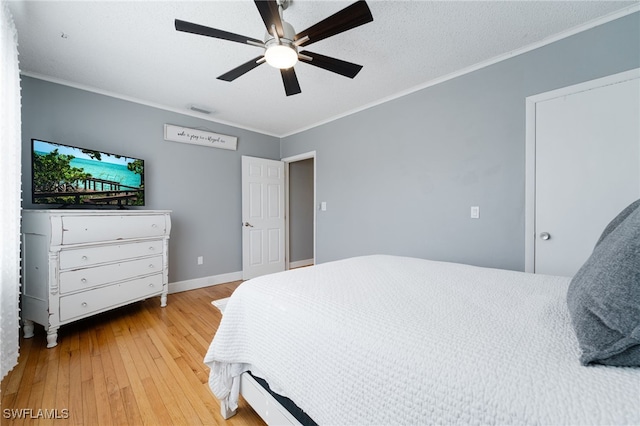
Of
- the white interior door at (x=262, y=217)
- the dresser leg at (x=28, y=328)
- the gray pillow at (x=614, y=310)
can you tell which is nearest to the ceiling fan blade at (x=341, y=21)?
the gray pillow at (x=614, y=310)

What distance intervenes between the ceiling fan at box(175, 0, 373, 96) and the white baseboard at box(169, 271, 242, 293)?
2883 mm

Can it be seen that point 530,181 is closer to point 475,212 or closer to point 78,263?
point 475,212

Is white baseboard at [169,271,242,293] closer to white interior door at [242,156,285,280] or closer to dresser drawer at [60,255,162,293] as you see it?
white interior door at [242,156,285,280]

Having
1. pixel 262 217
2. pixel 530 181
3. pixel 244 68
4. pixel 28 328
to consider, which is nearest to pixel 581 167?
pixel 530 181

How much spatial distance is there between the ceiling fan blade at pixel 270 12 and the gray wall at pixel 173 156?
98.9 inches

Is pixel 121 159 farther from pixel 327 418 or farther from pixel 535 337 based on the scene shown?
pixel 535 337

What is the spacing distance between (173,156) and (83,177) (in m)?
1.02

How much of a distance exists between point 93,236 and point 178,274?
133 cm

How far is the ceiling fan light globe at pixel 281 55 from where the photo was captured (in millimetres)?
1580

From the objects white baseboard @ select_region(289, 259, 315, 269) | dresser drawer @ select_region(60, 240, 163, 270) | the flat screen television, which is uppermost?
the flat screen television

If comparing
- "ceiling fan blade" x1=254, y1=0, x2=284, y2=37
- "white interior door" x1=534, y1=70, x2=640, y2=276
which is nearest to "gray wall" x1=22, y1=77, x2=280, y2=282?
"ceiling fan blade" x1=254, y1=0, x2=284, y2=37

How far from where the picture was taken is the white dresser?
2047 millimetres

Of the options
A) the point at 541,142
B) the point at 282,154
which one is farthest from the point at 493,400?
the point at 282,154

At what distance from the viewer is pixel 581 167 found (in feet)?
6.26
